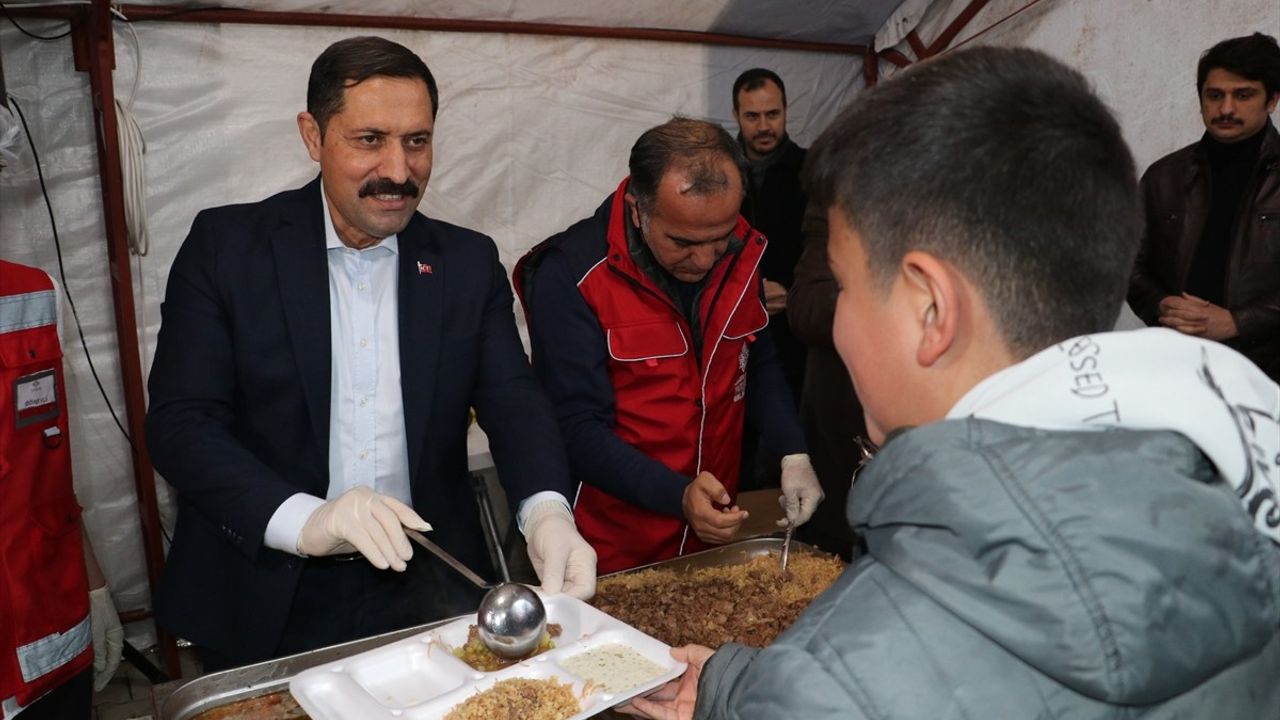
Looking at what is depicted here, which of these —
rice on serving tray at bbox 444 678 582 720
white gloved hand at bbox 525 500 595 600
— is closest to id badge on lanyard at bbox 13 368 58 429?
white gloved hand at bbox 525 500 595 600

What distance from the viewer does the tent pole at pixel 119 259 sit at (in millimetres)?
3443

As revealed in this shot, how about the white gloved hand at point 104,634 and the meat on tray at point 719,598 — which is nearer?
the meat on tray at point 719,598

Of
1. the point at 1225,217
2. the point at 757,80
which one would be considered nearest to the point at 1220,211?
the point at 1225,217

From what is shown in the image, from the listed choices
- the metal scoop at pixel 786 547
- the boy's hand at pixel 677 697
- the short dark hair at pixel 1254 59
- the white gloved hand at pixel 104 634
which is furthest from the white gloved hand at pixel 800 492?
the short dark hair at pixel 1254 59

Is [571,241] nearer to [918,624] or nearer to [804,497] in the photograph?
[804,497]

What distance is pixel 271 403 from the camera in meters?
2.18

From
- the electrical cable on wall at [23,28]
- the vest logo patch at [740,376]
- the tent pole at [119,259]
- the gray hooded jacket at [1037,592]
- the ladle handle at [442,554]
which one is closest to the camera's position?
the gray hooded jacket at [1037,592]

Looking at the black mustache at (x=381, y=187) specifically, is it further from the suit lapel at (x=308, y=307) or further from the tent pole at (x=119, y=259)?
the tent pole at (x=119, y=259)

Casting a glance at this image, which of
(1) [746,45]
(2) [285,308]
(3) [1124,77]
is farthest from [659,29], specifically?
(2) [285,308]

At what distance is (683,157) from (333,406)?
3.63 ft

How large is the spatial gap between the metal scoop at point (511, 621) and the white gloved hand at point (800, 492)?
1.03m

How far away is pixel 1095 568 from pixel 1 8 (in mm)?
3772

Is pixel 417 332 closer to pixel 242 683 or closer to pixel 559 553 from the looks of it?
pixel 559 553

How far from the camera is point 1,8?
329 centimetres
